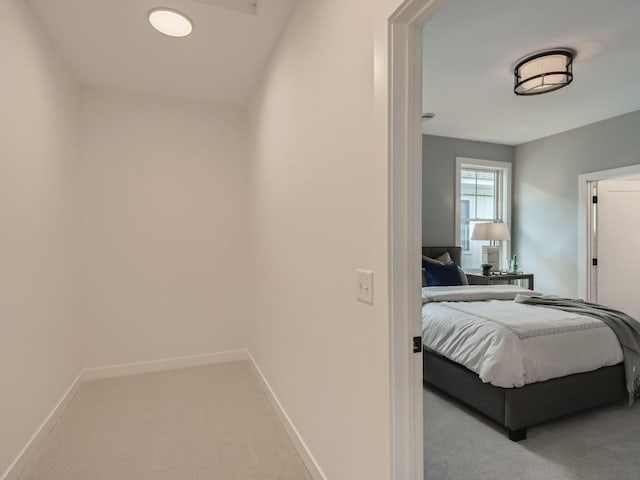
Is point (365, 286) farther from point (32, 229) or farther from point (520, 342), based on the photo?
point (32, 229)

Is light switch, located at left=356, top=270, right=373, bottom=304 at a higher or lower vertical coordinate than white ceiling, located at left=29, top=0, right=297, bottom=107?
lower

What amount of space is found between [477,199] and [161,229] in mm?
4466

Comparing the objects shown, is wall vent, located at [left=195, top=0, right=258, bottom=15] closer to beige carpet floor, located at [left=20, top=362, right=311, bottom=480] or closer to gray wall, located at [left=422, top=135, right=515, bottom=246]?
beige carpet floor, located at [left=20, top=362, right=311, bottom=480]

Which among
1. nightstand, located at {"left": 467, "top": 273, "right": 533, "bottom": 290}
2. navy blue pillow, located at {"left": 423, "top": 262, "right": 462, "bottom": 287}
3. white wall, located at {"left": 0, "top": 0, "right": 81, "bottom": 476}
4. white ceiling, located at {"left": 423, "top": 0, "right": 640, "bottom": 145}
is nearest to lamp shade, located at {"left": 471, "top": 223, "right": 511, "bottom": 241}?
nightstand, located at {"left": 467, "top": 273, "right": 533, "bottom": 290}

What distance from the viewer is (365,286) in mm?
1287

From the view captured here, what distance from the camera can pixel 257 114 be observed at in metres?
3.08

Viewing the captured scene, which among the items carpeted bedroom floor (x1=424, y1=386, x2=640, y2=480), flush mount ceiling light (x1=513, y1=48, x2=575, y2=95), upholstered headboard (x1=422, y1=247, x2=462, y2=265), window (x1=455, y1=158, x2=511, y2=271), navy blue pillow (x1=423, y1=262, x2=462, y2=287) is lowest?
carpeted bedroom floor (x1=424, y1=386, x2=640, y2=480)

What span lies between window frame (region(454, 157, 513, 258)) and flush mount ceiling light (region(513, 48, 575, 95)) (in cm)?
219

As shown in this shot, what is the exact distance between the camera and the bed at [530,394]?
6.94 ft

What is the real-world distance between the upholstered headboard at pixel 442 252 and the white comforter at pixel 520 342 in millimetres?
1908

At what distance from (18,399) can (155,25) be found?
2288 millimetres

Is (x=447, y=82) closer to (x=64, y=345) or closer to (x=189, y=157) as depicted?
(x=189, y=157)

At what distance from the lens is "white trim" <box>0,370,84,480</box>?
1803 millimetres

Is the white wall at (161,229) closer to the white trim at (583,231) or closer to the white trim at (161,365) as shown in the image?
the white trim at (161,365)
